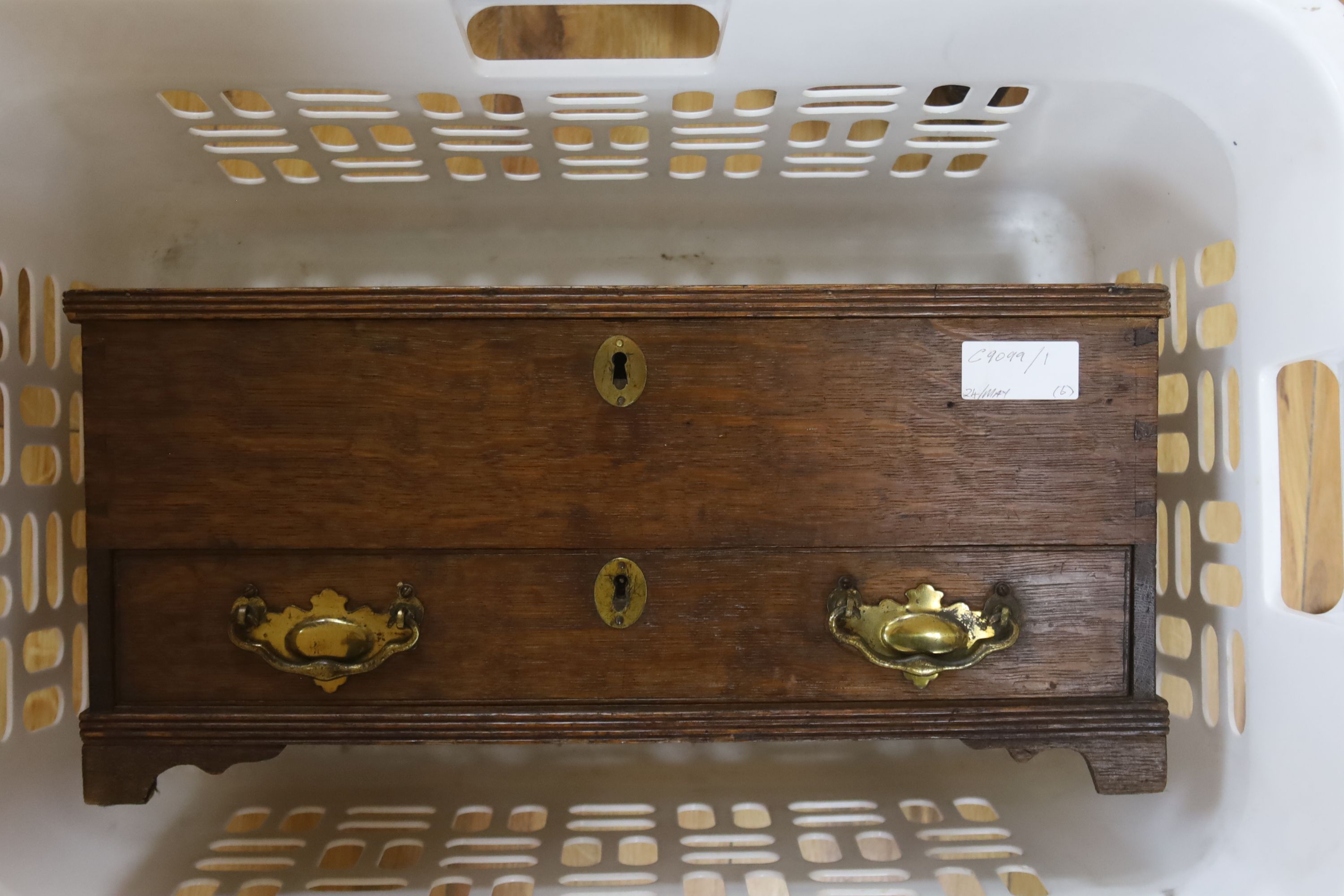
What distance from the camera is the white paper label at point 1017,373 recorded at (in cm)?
73

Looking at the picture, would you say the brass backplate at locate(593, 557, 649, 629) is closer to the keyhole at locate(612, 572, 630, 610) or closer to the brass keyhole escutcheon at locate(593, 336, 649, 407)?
the keyhole at locate(612, 572, 630, 610)

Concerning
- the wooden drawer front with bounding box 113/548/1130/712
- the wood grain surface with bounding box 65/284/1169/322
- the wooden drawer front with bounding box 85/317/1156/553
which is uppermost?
the wood grain surface with bounding box 65/284/1169/322

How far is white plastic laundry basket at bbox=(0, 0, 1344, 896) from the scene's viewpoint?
71 cm

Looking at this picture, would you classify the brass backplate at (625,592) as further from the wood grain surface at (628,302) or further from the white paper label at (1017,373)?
the white paper label at (1017,373)

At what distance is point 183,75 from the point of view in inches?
29.9

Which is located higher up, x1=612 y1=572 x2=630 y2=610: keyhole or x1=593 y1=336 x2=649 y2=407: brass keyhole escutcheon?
x1=593 y1=336 x2=649 y2=407: brass keyhole escutcheon

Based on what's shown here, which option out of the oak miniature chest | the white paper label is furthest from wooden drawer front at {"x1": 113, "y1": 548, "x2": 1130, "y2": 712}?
the white paper label

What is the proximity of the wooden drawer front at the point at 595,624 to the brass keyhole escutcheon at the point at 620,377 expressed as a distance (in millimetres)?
146

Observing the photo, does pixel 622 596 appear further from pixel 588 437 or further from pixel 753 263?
pixel 753 263

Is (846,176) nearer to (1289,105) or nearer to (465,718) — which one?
(1289,105)

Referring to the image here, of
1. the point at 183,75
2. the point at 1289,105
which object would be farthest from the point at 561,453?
the point at 1289,105

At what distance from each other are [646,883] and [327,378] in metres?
0.60

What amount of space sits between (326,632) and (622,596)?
0.26 meters

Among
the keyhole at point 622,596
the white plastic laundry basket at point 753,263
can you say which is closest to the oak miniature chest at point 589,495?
the keyhole at point 622,596
